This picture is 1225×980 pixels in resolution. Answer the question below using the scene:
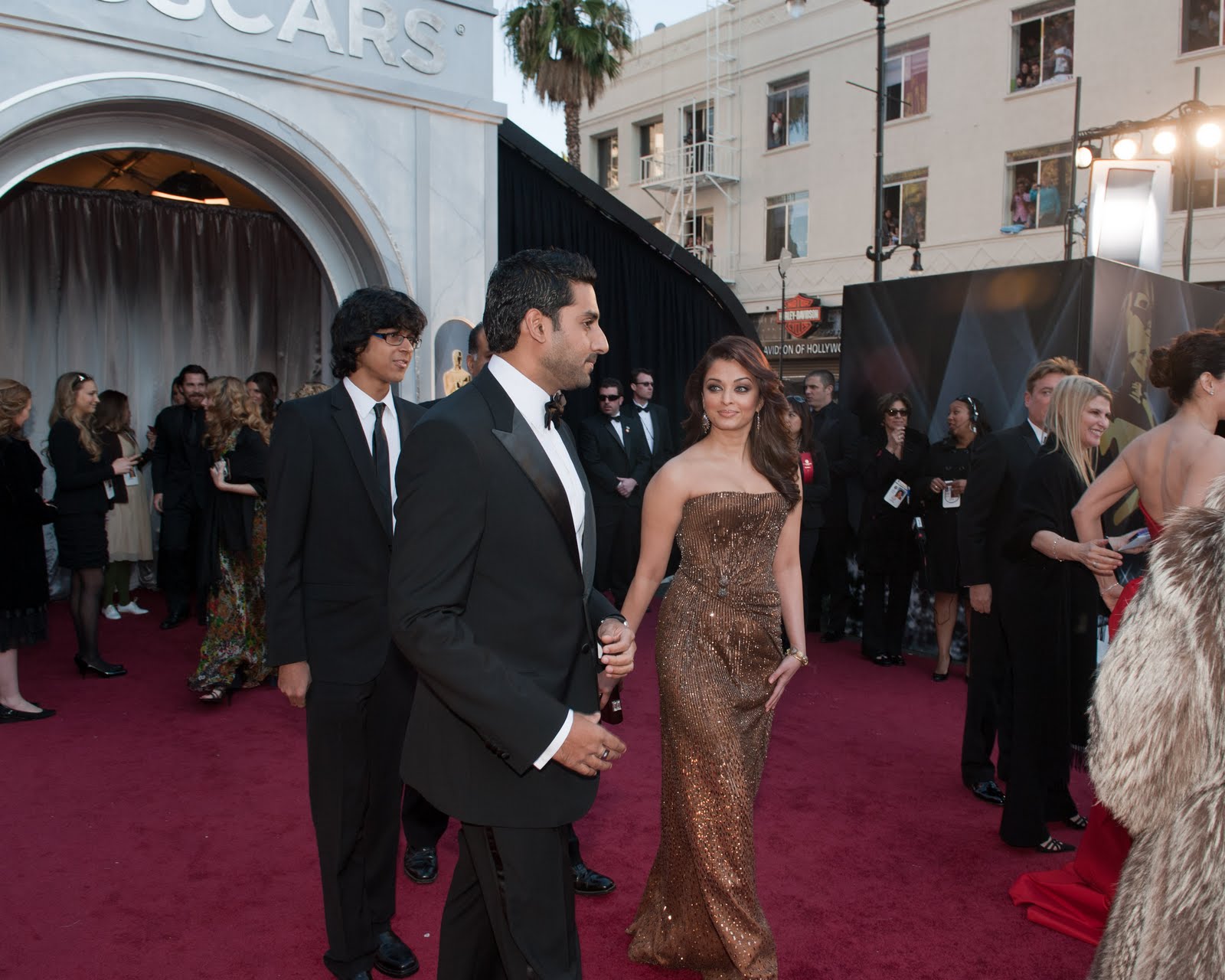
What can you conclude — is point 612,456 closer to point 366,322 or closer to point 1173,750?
point 366,322

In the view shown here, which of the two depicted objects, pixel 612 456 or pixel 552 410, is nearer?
pixel 552 410

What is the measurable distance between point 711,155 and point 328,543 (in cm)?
2056

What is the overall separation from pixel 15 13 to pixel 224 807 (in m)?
4.82

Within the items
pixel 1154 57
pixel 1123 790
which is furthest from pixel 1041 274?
pixel 1154 57

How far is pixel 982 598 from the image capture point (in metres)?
4.14

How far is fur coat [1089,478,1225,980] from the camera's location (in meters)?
1.53

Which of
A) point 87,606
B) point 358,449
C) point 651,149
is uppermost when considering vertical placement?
point 651,149

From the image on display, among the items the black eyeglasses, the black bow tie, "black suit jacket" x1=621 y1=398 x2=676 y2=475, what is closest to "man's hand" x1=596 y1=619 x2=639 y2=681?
the black bow tie

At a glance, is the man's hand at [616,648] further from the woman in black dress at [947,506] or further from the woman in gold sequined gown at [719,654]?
the woman in black dress at [947,506]

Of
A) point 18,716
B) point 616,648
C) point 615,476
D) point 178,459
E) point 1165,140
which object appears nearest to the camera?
point 616,648

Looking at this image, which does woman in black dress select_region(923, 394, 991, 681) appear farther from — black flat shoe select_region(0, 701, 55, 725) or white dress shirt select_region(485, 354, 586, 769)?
black flat shoe select_region(0, 701, 55, 725)

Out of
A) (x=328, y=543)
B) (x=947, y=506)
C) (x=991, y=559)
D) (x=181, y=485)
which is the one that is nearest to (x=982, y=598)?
(x=991, y=559)

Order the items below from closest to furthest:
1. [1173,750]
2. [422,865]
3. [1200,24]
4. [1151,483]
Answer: [1173,750], [1151,483], [422,865], [1200,24]

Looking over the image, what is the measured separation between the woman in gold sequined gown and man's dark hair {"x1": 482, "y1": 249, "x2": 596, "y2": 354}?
3.73ft
